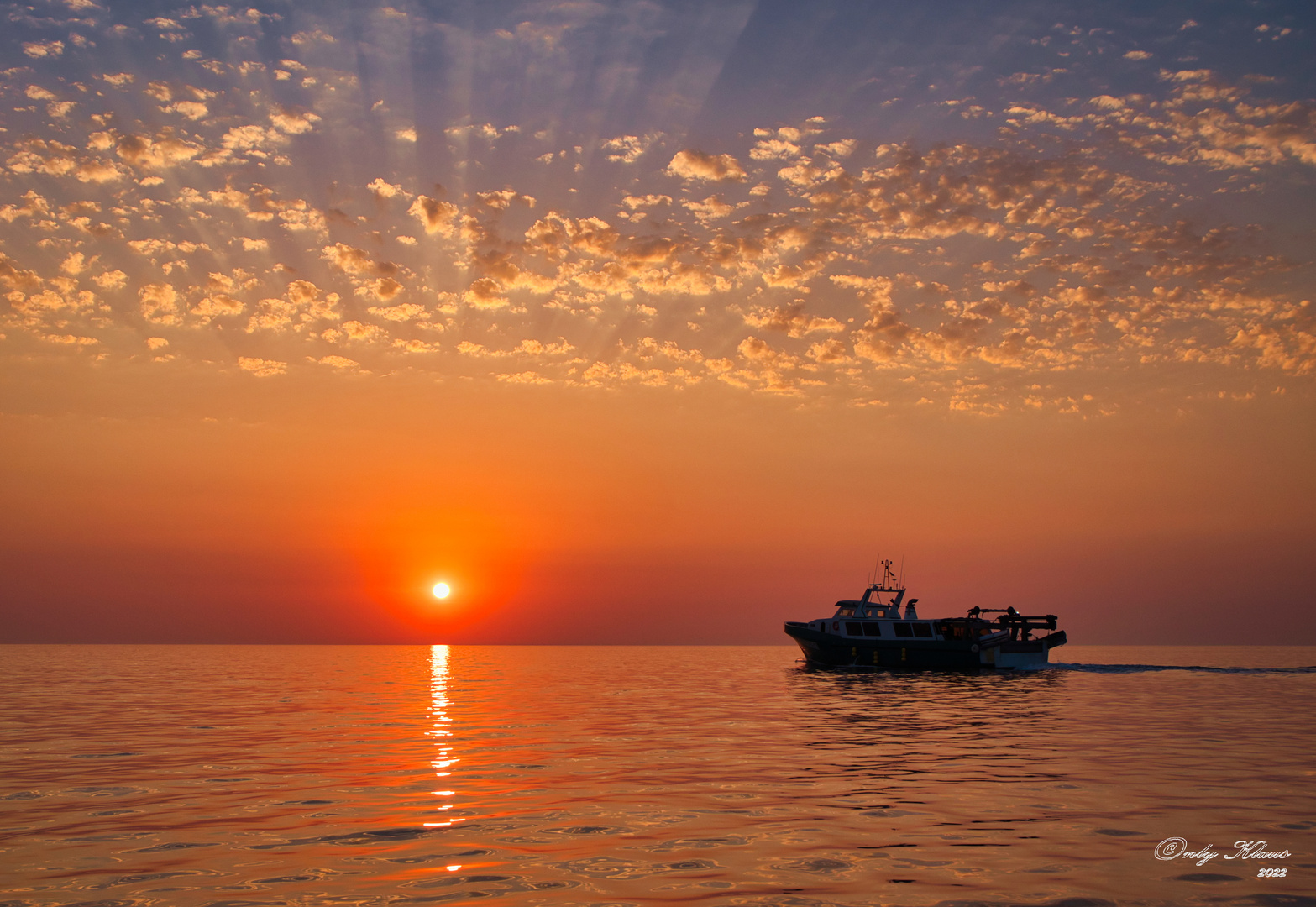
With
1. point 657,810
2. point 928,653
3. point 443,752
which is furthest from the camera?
point 928,653

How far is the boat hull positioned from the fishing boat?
0.24 feet

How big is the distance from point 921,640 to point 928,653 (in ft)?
4.18

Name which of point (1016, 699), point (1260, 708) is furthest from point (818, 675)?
point (1260, 708)

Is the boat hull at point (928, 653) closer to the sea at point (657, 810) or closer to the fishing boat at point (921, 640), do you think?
the fishing boat at point (921, 640)

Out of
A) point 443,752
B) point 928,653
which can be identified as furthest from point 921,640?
point 443,752

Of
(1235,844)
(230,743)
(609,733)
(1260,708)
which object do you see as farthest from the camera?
(1260,708)

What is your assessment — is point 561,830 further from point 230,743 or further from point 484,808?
point 230,743

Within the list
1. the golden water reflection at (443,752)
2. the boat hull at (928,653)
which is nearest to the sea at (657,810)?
the golden water reflection at (443,752)

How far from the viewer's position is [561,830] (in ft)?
48.6

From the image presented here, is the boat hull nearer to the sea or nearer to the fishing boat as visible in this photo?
the fishing boat

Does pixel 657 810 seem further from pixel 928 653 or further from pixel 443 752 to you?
pixel 928 653

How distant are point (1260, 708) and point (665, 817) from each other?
38.1m

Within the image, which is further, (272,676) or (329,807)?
(272,676)

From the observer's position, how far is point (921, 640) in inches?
3063
